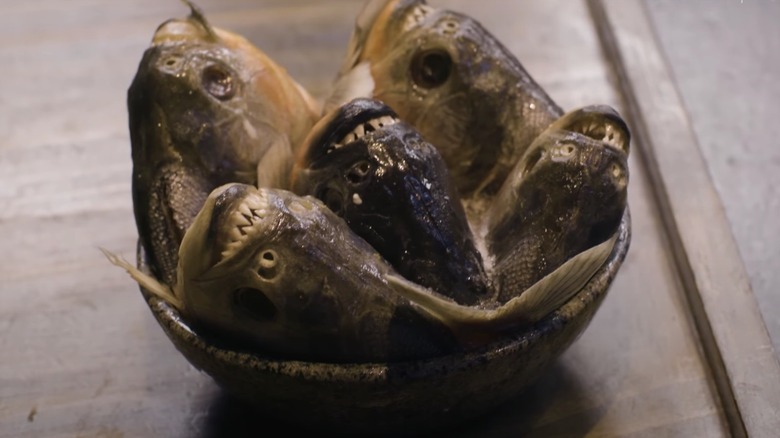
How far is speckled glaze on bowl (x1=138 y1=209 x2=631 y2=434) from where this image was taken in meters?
0.63

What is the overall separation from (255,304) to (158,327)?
0.27 metres

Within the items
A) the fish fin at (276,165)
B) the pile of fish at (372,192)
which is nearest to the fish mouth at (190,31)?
the pile of fish at (372,192)

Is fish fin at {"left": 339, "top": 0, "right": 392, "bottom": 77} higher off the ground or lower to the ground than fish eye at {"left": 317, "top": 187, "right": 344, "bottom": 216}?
higher

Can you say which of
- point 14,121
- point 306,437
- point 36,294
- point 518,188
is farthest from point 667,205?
point 14,121

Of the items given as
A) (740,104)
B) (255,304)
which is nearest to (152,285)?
(255,304)

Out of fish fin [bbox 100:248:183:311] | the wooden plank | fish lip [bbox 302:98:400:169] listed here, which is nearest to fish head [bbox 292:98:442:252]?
fish lip [bbox 302:98:400:169]

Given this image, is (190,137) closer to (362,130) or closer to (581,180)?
(362,130)

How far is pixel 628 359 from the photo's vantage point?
817 millimetres

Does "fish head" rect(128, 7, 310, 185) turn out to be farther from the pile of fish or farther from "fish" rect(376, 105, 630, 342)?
"fish" rect(376, 105, 630, 342)

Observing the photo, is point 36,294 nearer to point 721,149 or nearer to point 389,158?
point 389,158

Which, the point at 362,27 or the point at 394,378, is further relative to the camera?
the point at 362,27

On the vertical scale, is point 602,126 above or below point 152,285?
above

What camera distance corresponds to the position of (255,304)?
2.06 ft

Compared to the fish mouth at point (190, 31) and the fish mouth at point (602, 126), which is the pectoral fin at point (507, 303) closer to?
the fish mouth at point (602, 126)
